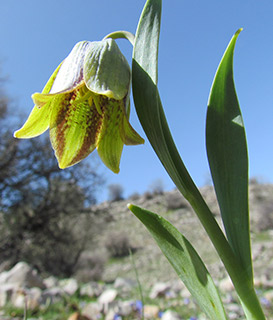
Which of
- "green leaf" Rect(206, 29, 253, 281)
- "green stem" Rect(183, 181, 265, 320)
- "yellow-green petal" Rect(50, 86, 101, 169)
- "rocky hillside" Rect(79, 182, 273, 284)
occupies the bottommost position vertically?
"rocky hillside" Rect(79, 182, 273, 284)

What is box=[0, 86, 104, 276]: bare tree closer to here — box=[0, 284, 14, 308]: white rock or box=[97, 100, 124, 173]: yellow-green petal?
box=[0, 284, 14, 308]: white rock

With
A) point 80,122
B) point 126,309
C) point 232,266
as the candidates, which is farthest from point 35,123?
point 126,309

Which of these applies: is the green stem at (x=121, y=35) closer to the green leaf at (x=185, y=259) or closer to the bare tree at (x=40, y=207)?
the green leaf at (x=185, y=259)

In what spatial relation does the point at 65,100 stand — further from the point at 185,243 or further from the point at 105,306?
the point at 105,306

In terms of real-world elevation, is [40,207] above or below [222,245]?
below

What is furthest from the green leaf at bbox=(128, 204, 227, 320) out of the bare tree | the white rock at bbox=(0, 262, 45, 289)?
the bare tree

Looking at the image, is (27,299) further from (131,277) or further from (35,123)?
(131,277)
